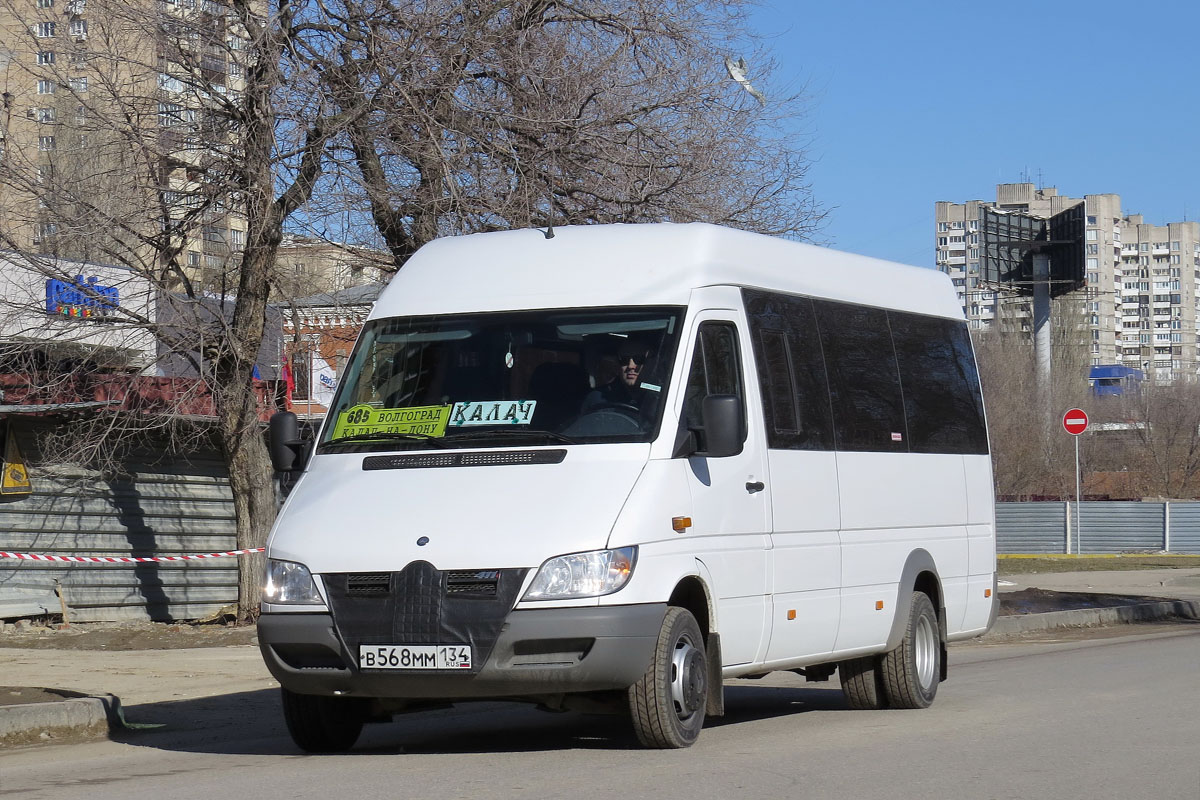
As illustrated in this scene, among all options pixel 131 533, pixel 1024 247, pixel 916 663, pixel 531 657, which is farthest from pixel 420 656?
pixel 1024 247

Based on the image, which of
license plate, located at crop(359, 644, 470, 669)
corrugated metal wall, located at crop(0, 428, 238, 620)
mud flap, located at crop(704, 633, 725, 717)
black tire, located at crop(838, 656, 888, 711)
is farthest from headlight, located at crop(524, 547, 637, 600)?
corrugated metal wall, located at crop(0, 428, 238, 620)

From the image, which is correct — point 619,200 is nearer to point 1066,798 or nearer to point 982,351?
point 1066,798

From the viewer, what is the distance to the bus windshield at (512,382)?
8234mm

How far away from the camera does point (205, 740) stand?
389 inches

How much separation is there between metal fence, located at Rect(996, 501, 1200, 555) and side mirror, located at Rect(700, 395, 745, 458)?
35530 mm

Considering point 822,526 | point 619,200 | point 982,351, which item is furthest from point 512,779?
point 982,351

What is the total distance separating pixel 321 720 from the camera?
8.53 meters

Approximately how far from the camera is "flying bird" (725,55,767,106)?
63.4 feet

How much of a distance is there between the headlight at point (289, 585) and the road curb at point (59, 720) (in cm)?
239

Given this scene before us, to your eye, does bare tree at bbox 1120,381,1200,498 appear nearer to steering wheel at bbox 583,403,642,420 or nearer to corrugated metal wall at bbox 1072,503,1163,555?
corrugated metal wall at bbox 1072,503,1163,555

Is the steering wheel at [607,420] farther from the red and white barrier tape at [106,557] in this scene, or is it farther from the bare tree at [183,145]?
the red and white barrier tape at [106,557]

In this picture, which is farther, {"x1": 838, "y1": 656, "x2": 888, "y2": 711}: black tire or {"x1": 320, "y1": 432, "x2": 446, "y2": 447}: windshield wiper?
{"x1": 838, "y1": 656, "x2": 888, "y2": 711}: black tire

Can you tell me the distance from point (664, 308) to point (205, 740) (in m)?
3.98

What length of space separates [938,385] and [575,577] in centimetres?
496
